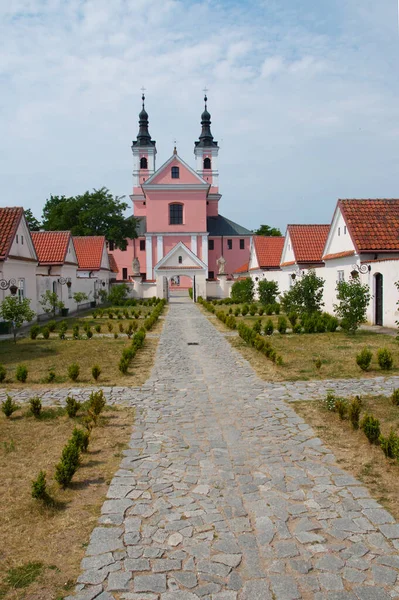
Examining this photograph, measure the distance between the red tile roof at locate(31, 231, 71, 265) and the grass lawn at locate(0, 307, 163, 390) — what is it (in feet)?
31.7

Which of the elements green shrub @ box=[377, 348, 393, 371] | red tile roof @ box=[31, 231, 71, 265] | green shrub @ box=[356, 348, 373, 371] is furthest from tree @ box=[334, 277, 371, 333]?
red tile roof @ box=[31, 231, 71, 265]

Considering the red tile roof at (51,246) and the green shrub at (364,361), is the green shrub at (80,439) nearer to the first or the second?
the green shrub at (364,361)

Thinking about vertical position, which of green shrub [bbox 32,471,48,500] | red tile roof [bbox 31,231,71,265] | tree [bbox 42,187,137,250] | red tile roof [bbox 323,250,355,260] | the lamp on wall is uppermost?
tree [bbox 42,187,137,250]

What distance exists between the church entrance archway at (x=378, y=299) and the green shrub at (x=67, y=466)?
54.8 feet

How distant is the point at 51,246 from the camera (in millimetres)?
29844

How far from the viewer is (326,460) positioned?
632 cm

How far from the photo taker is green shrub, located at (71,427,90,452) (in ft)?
20.8

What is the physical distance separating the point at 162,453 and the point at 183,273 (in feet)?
128

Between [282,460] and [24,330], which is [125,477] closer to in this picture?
[282,460]

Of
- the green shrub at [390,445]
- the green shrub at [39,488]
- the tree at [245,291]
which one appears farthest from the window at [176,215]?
the green shrub at [39,488]

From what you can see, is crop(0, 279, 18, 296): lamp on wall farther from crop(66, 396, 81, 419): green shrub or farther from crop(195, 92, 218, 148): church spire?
crop(195, 92, 218, 148): church spire

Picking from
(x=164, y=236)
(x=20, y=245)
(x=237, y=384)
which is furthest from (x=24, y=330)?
(x=164, y=236)

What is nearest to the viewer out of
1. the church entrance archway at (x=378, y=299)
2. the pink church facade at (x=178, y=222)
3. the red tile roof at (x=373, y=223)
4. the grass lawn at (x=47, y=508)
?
the grass lawn at (x=47, y=508)

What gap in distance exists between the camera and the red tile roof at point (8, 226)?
791 inches
